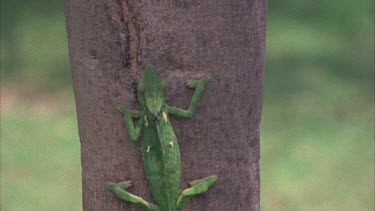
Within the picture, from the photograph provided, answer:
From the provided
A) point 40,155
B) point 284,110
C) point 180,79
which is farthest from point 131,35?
point 284,110

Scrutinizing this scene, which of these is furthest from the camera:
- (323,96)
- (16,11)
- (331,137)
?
(16,11)

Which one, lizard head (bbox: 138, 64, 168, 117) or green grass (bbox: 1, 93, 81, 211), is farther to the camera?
green grass (bbox: 1, 93, 81, 211)

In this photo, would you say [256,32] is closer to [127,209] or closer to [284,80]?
[127,209]

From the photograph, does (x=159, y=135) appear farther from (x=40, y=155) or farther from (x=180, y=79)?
(x=40, y=155)

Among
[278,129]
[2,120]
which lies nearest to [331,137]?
[278,129]

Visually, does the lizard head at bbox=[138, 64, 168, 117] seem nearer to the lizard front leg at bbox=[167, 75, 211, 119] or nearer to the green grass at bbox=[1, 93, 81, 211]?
the lizard front leg at bbox=[167, 75, 211, 119]

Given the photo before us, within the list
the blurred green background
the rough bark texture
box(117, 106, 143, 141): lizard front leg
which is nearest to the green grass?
the blurred green background

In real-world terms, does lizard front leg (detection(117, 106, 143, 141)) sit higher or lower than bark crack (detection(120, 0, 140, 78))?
Answer: lower
